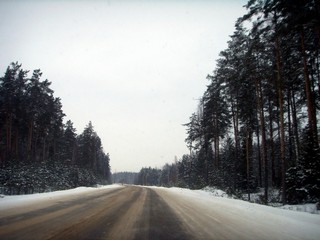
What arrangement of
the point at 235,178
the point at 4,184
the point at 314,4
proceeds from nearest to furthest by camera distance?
the point at 314,4 → the point at 4,184 → the point at 235,178

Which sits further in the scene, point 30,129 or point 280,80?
point 30,129

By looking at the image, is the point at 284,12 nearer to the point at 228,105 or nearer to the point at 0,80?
the point at 228,105

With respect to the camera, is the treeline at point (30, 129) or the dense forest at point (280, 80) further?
the treeline at point (30, 129)

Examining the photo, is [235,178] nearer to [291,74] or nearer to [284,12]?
[291,74]

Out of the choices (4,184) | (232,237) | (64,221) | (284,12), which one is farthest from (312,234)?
(4,184)

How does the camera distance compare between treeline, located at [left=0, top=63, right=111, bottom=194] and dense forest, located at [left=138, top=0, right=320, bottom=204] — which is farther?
treeline, located at [left=0, top=63, right=111, bottom=194]

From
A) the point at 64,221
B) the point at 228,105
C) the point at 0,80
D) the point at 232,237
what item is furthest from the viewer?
the point at 0,80

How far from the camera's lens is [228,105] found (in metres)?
35.8

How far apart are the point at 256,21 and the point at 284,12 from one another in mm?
3077

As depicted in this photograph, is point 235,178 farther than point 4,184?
Yes

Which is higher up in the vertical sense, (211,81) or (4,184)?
(211,81)

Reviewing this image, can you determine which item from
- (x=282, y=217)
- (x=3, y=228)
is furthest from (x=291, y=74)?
(x=3, y=228)

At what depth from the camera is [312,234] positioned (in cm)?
696

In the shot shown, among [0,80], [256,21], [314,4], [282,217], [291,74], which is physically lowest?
[282,217]
